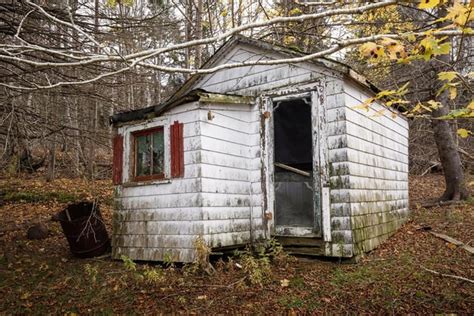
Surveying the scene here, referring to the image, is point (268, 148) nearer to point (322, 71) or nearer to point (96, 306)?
point (322, 71)

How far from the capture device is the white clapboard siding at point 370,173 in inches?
249

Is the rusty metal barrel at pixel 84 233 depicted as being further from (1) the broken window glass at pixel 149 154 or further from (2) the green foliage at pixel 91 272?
(1) the broken window glass at pixel 149 154

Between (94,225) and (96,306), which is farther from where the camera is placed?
(94,225)

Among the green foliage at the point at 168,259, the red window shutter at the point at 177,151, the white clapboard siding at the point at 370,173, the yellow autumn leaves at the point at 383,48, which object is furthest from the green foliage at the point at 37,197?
the yellow autumn leaves at the point at 383,48

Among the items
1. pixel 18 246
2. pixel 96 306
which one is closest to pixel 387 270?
pixel 96 306

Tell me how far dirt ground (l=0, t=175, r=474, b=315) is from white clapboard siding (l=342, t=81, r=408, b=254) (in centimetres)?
45

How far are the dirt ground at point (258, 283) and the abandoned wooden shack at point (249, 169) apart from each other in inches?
18.7

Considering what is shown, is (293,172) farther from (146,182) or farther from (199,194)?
(146,182)

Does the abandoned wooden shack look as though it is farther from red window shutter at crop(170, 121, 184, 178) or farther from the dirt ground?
the dirt ground

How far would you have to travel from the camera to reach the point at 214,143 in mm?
6691

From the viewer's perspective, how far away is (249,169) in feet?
24.1

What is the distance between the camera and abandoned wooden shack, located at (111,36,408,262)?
251 inches

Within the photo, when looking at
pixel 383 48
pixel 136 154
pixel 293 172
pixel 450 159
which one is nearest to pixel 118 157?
pixel 136 154

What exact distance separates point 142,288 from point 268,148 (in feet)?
10.8
